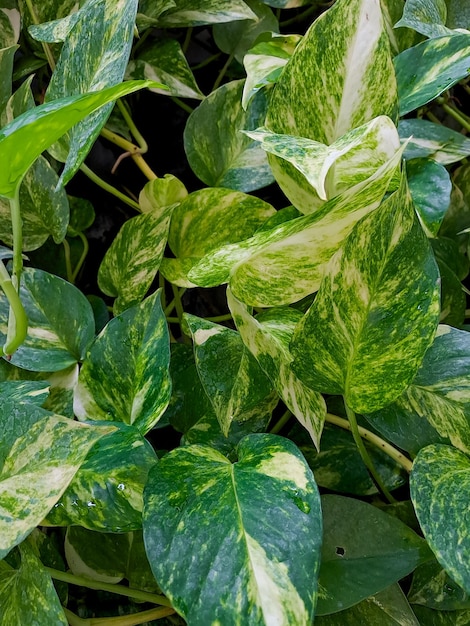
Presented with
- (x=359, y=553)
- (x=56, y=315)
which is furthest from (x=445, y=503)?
(x=56, y=315)

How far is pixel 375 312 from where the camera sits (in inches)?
14.5

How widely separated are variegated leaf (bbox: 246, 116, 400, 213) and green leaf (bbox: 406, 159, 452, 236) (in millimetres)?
84

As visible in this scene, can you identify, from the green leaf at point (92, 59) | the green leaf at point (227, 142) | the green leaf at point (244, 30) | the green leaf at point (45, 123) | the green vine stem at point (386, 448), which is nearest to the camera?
the green leaf at point (45, 123)

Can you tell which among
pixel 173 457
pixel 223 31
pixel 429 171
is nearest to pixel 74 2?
pixel 223 31

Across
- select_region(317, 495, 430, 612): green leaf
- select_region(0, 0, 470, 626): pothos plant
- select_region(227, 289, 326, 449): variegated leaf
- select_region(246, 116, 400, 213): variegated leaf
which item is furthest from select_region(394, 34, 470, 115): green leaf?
select_region(317, 495, 430, 612): green leaf

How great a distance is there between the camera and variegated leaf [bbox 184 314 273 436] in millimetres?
479

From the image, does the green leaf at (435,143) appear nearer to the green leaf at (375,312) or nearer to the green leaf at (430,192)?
the green leaf at (430,192)

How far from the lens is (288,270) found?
0.41 meters

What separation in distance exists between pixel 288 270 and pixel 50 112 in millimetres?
186

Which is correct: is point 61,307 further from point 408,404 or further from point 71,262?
point 408,404

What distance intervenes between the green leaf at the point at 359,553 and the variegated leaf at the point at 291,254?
0.60 feet

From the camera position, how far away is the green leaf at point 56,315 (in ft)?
1.90

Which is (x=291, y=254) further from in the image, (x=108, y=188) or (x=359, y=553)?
(x=108, y=188)

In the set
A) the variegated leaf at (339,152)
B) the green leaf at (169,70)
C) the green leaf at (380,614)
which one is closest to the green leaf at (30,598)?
the green leaf at (380,614)
